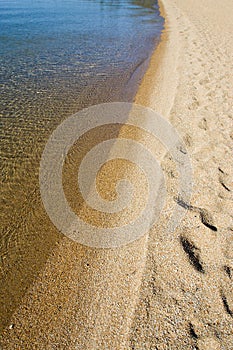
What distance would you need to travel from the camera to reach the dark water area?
2.90m

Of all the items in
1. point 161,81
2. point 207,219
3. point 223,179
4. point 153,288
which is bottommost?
point 153,288

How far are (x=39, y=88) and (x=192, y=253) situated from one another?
5901 millimetres

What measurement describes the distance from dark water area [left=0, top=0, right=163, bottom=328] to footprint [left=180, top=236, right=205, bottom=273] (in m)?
1.52

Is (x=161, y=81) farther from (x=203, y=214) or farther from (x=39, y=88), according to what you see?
(x=203, y=214)

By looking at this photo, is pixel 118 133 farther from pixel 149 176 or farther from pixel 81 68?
pixel 81 68

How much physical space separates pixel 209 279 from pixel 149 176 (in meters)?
1.71

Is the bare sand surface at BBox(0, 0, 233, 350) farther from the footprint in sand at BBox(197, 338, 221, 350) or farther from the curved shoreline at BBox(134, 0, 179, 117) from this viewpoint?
the curved shoreline at BBox(134, 0, 179, 117)

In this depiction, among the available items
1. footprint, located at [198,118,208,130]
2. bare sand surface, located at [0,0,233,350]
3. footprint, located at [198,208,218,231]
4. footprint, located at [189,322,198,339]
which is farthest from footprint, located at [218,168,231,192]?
footprint, located at [189,322,198,339]

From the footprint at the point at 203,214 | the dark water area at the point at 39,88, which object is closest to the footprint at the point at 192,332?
the footprint at the point at 203,214

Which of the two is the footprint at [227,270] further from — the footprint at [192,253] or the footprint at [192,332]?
the footprint at [192,332]

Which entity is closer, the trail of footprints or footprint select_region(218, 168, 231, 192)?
the trail of footprints

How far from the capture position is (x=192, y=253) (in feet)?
8.50

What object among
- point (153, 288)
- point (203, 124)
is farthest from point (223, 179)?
point (153, 288)

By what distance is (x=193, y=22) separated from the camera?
15055 mm
